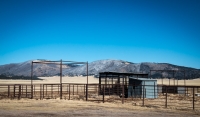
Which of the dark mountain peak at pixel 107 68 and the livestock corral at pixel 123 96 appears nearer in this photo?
the livestock corral at pixel 123 96

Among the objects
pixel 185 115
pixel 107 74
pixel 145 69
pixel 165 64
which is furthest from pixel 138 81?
pixel 165 64

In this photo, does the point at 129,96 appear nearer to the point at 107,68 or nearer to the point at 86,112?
the point at 86,112

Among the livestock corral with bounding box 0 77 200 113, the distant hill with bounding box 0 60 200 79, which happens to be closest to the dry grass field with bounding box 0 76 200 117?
the livestock corral with bounding box 0 77 200 113

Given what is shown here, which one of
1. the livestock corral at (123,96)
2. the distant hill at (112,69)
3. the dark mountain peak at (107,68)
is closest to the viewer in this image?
the livestock corral at (123,96)

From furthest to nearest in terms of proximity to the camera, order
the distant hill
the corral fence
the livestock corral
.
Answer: the distant hill, the corral fence, the livestock corral

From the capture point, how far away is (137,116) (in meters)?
11.7

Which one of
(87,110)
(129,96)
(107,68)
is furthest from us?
(107,68)

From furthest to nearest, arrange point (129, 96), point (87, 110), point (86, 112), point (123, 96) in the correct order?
point (129, 96), point (123, 96), point (87, 110), point (86, 112)

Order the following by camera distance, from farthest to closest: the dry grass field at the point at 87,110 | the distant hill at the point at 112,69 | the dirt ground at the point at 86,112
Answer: the distant hill at the point at 112,69 → the dry grass field at the point at 87,110 → the dirt ground at the point at 86,112

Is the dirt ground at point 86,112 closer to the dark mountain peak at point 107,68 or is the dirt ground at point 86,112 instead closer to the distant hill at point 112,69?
the distant hill at point 112,69

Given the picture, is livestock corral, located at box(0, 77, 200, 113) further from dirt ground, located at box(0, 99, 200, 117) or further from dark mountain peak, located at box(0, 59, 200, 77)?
dark mountain peak, located at box(0, 59, 200, 77)

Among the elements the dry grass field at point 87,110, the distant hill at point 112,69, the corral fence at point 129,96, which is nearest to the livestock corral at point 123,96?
the corral fence at point 129,96

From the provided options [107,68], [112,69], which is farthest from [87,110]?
[107,68]

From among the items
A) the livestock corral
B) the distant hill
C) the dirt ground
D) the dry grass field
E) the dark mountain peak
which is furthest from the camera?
the dark mountain peak
